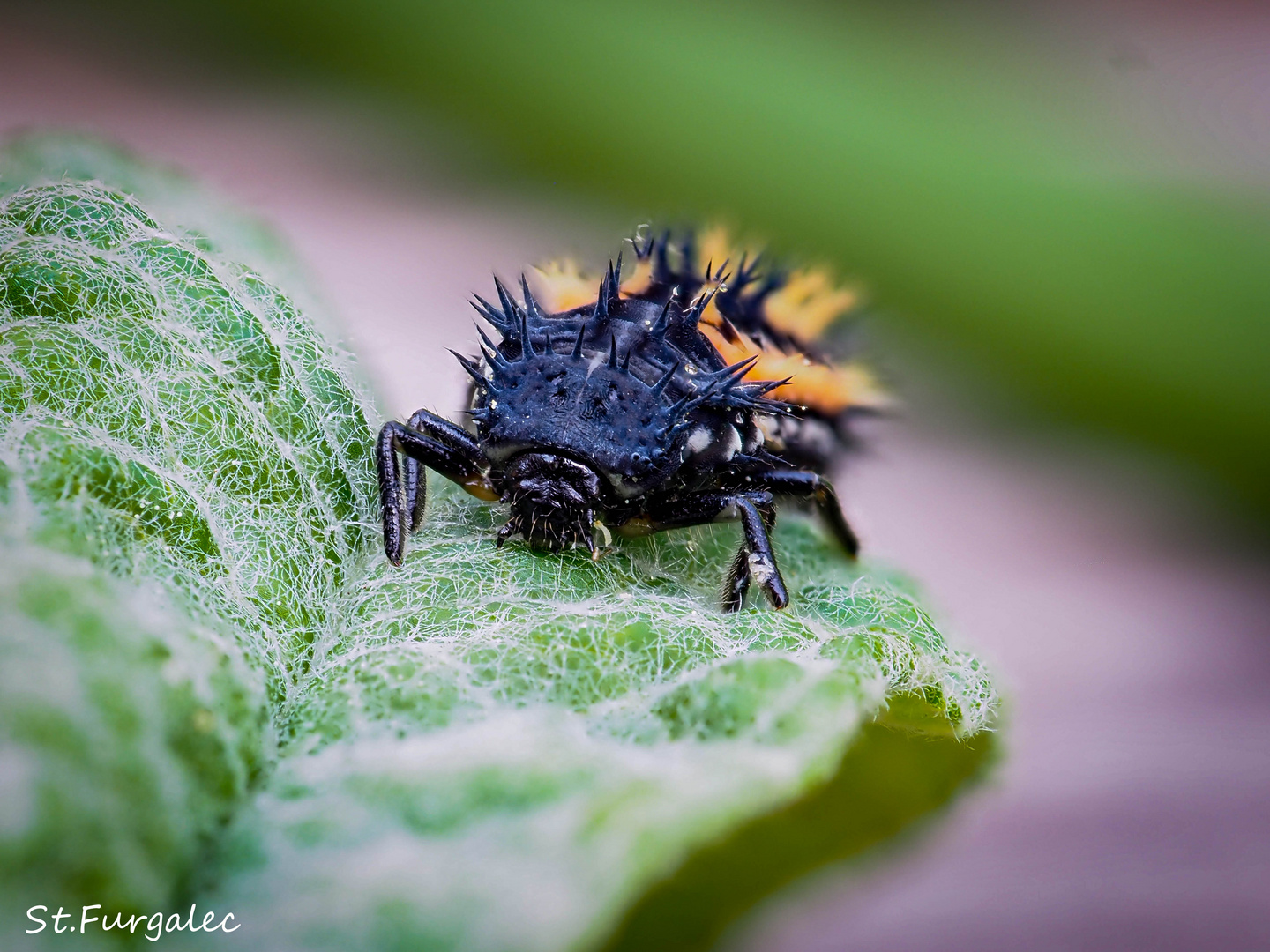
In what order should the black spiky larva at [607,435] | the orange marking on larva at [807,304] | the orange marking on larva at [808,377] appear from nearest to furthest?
the black spiky larva at [607,435] → the orange marking on larva at [808,377] → the orange marking on larva at [807,304]

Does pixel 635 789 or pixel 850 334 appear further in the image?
pixel 850 334

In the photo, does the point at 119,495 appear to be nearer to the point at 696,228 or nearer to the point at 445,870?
the point at 445,870

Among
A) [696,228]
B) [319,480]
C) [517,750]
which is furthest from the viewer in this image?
[696,228]

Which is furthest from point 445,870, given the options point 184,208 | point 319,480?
point 184,208

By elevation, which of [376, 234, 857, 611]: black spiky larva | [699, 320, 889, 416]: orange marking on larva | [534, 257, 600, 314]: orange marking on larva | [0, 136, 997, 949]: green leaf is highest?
[534, 257, 600, 314]: orange marking on larva

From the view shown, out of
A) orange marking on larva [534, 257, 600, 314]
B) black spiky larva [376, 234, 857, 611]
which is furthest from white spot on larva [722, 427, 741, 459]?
orange marking on larva [534, 257, 600, 314]

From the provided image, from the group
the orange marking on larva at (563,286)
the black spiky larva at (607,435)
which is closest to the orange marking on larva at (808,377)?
the black spiky larva at (607,435)

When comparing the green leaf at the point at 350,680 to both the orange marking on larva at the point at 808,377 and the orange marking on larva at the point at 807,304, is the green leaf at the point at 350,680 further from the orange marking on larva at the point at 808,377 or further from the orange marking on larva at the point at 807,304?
the orange marking on larva at the point at 807,304

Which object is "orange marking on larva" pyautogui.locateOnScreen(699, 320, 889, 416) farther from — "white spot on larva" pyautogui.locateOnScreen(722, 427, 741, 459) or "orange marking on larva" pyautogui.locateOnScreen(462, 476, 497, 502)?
"orange marking on larva" pyautogui.locateOnScreen(462, 476, 497, 502)
